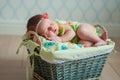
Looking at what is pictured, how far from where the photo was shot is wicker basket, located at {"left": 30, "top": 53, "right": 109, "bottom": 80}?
114 centimetres

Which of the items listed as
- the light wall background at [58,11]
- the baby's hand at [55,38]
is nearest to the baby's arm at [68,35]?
A: the baby's hand at [55,38]

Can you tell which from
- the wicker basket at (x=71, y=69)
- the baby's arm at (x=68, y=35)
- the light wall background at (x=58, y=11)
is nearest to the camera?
the wicker basket at (x=71, y=69)

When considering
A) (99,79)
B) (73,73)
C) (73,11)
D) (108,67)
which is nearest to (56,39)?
(73,73)

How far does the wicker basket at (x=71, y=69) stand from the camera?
1.14 m

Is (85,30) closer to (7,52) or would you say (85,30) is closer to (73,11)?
(7,52)

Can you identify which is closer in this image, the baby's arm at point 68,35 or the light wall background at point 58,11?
the baby's arm at point 68,35

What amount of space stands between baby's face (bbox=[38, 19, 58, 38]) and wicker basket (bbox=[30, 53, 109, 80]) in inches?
5.1

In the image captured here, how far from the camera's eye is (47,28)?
1.24 m

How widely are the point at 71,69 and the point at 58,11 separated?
93 cm

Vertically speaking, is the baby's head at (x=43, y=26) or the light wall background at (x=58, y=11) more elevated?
the baby's head at (x=43, y=26)

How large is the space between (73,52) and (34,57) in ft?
0.75

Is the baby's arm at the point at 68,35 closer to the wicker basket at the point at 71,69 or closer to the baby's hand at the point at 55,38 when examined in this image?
the baby's hand at the point at 55,38

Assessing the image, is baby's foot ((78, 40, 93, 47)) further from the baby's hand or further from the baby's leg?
the baby's hand

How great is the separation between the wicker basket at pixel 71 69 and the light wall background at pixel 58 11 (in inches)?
31.2
